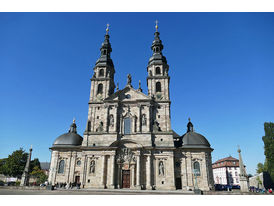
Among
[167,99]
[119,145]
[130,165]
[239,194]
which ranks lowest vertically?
[239,194]

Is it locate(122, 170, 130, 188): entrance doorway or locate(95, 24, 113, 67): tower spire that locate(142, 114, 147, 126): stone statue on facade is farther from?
locate(95, 24, 113, 67): tower spire

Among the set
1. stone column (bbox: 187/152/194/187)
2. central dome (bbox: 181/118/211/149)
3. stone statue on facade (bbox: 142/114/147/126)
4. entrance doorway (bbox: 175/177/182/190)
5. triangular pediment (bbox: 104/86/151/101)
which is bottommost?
entrance doorway (bbox: 175/177/182/190)

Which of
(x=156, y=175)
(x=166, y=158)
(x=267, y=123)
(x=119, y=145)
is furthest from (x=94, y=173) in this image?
(x=267, y=123)

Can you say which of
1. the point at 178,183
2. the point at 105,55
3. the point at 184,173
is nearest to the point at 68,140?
the point at 105,55

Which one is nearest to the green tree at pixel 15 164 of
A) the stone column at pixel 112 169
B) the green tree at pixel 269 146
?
the stone column at pixel 112 169

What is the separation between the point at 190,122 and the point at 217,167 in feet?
134

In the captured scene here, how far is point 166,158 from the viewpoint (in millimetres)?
28547

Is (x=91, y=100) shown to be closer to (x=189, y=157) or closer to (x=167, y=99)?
(x=167, y=99)

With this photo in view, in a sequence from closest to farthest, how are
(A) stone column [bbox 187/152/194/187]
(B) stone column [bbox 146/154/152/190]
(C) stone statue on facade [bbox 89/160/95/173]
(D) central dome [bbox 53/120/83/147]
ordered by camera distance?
(B) stone column [bbox 146/154/152/190] < (A) stone column [bbox 187/152/194/187] < (C) stone statue on facade [bbox 89/160/95/173] < (D) central dome [bbox 53/120/83/147]

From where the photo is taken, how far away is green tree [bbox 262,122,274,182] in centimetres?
3478

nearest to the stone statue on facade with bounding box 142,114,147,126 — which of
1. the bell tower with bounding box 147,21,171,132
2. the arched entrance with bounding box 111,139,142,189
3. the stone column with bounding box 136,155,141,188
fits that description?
the bell tower with bounding box 147,21,171,132

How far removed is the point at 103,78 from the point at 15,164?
90.8 feet

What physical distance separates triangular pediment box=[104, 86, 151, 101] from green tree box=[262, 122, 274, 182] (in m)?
25.8

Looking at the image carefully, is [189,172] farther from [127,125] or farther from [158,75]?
[158,75]
